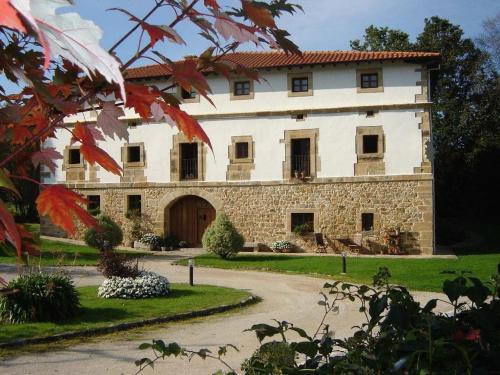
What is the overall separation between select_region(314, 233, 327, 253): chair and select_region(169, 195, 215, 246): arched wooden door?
176 inches

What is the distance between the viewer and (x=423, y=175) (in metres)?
18.1

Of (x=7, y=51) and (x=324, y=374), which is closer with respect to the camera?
(x=7, y=51)

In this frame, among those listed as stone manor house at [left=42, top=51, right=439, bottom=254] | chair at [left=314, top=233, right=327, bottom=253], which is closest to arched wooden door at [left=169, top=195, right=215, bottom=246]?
stone manor house at [left=42, top=51, right=439, bottom=254]

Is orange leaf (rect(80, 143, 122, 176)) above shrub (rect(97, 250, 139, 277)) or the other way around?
above

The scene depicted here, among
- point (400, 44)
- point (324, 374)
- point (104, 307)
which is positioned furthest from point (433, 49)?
point (324, 374)

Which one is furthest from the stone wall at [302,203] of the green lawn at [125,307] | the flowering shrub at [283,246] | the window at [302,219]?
the green lawn at [125,307]

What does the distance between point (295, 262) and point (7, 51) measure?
14.6m

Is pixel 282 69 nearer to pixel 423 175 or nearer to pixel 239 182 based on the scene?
pixel 239 182

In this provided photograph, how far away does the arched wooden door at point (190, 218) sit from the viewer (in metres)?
20.7

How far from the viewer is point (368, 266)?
14.2m

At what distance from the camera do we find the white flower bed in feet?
32.3

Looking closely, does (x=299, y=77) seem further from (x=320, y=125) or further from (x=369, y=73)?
(x=369, y=73)

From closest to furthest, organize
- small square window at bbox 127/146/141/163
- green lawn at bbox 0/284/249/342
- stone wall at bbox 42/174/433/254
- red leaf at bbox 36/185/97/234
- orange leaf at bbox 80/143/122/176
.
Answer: red leaf at bbox 36/185/97/234, orange leaf at bbox 80/143/122/176, green lawn at bbox 0/284/249/342, stone wall at bbox 42/174/433/254, small square window at bbox 127/146/141/163

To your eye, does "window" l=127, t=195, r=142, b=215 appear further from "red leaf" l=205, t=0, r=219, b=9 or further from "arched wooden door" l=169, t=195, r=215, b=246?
"red leaf" l=205, t=0, r=219, b=9
